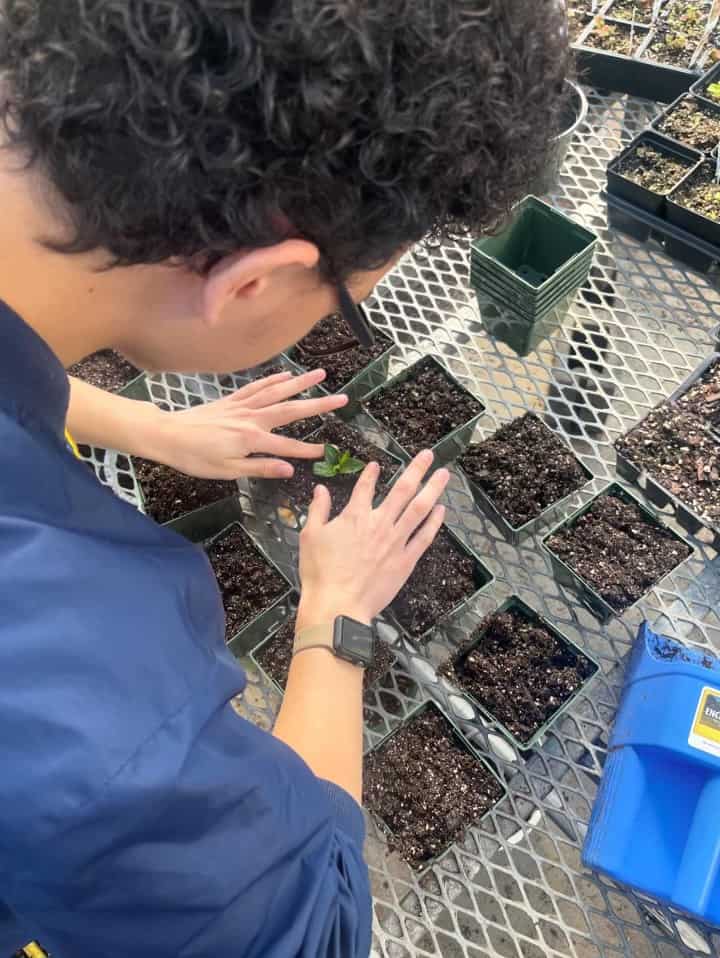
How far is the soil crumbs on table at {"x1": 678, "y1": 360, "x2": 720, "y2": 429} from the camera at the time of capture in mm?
1442

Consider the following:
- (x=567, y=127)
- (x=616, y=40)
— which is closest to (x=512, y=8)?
(x=567, y=127)

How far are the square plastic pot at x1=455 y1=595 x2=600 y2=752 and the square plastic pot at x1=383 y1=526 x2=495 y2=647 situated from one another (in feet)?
0.18

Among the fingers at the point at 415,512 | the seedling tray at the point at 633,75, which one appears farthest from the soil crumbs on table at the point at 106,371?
the seedling tray at the point at 633,75

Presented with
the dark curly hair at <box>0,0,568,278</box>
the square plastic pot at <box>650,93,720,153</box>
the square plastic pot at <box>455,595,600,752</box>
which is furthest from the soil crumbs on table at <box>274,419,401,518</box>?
the square plastic pot at <box>650,93,720,153</box>

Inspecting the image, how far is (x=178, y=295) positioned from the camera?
2.39ft

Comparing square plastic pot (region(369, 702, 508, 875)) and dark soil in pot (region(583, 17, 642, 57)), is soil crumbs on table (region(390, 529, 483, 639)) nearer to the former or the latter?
square plastic pot (region(369, 702, 508, 875))

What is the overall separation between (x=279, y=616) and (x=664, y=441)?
839mm

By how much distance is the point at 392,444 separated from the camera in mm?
1549

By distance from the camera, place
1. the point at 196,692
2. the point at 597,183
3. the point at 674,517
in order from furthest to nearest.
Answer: the point at 597,183, the point at 674,517, the point at 196,692

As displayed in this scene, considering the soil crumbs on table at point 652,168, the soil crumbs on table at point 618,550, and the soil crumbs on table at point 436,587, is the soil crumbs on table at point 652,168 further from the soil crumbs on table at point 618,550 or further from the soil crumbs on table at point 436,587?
the soil crumbs on table at point 436,587

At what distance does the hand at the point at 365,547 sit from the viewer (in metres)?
1.14

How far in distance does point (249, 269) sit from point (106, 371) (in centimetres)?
123

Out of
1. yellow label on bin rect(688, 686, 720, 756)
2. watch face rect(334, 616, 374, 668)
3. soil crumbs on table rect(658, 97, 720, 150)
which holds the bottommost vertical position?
watch face rect(334, 616, 374, 668)

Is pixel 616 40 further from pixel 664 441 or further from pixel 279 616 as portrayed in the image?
pixel 279 616
